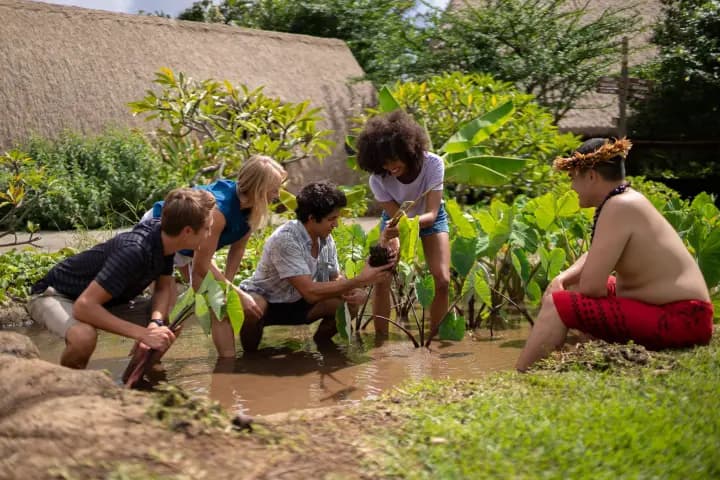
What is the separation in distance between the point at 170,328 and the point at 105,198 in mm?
6211

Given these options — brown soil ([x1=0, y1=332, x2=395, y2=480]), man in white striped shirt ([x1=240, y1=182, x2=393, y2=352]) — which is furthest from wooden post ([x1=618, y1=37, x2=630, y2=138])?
brown soil ([x1=0, y1=332, x2=395, y2=480])

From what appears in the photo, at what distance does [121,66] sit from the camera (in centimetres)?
1195

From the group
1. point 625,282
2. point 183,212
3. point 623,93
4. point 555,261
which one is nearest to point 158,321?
point 183,212

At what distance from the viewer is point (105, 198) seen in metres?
9.89

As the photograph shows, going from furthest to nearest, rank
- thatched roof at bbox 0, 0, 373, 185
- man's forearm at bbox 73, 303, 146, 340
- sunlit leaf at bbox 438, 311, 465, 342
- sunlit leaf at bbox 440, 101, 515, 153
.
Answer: thatched roof at bbox 0, 0, 373, 185 → sunlit leaf at bbox 440, 101, 515, 153 → sunlit leaf at bbox 438, 311, 465, 342 → man's forearm at bbox 73, 303, 146, 340

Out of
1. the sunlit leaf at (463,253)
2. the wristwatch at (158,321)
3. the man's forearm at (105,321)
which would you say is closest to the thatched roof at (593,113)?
the sunlit leaf at (463,253)

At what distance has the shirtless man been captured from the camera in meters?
3.86

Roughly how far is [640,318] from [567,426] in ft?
4.19

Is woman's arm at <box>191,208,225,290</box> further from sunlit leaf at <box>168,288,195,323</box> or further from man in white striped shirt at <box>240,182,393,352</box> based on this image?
sunlit leaf at <box>168,288,195,323</box>

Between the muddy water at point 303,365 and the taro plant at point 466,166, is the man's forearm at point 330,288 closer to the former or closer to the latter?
the muddy water at point 303,365

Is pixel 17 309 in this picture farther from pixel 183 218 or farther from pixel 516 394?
pixel 516 394

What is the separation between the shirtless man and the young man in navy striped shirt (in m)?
1.85

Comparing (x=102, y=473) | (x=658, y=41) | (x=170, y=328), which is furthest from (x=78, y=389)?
(x=658, y=41)

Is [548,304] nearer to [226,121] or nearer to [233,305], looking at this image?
[233,305]
